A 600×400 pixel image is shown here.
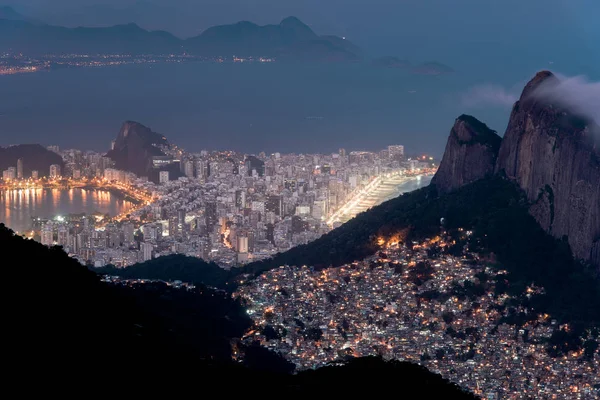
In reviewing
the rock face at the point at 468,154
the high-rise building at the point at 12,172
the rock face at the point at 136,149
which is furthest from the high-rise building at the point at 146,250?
the high-rise building at the point at 12,172

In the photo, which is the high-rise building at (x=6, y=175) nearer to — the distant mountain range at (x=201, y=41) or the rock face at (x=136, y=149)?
the rock face at (x=136, y=149)

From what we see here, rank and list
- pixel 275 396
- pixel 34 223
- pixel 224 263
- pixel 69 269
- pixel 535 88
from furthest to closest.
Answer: pixel 34 223, pixel 224 263, pixel 535 88, pixel 69 269, pixel 275 396

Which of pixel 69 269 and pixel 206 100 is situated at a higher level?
pixel 206 100

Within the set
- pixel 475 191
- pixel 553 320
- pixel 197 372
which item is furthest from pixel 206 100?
pixel 197 372

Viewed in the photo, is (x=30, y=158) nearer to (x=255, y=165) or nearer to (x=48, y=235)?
(x=255, y=165)

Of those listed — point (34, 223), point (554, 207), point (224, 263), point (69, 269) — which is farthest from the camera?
point (34, 223)

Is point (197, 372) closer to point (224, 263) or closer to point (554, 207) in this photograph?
point (554, 207)

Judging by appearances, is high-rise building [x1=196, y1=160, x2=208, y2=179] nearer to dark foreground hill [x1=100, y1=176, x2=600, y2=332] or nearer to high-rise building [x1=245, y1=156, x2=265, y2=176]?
high-rise building [x1=245, y1=156, x2=265, y2=176]
